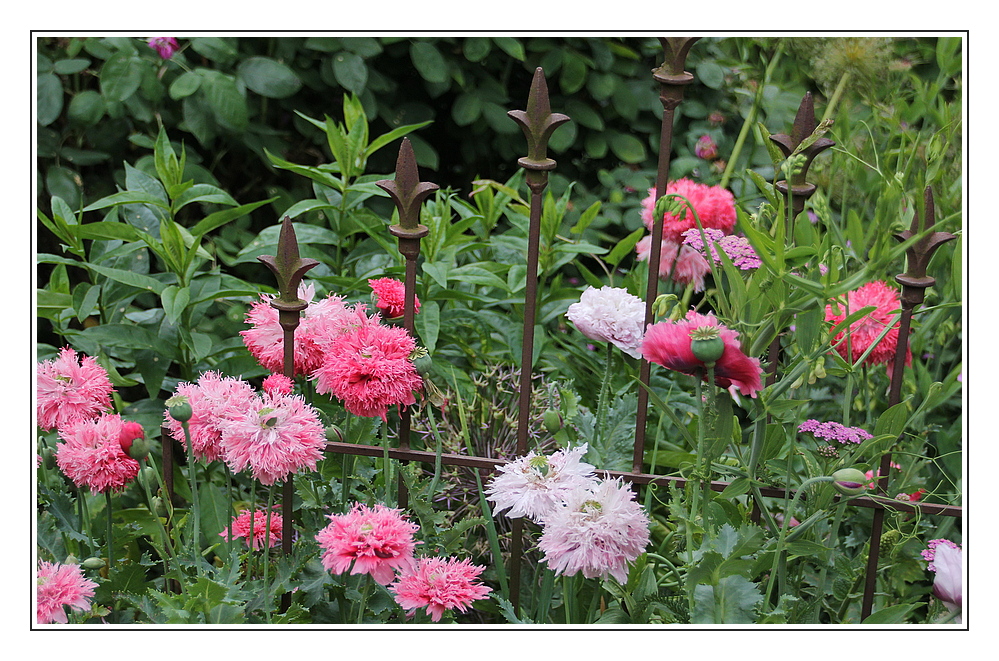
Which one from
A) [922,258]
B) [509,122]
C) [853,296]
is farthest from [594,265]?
[922,258]

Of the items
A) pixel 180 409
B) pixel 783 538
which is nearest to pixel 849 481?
pixel 783 538

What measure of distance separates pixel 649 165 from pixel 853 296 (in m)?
1.56

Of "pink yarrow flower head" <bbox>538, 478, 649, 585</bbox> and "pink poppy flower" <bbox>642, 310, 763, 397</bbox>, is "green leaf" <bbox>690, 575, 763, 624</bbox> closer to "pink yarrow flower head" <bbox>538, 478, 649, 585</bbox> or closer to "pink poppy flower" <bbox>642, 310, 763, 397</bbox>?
"pink yarrow flower head" <bbox>538, 478, 649, 585</bbox>

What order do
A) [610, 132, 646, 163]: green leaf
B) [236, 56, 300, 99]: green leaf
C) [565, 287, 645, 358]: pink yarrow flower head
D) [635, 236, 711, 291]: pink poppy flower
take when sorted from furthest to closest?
[610, 132, 646, 163]: green leaf, [236, 56, 300, 99]: green leaf, [635, 236, 711, 291]: pink poppy flower, [565, 287, 645, 358]: pink yarrow flower head

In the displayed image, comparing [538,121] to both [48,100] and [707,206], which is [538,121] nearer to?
[707,206]

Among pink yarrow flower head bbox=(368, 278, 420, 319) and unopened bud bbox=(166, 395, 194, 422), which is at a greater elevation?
pink yarrow flower head bbox=(368, 278, 420, 319)

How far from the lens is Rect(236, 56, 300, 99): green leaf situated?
189cm

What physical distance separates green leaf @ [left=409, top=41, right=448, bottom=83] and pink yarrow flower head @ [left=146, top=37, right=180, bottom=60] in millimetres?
548

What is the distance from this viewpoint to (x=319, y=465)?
112cm

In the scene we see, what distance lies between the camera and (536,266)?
3.32 ft

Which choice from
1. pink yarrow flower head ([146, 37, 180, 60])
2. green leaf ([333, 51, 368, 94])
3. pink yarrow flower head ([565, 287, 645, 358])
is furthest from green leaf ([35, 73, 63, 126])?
pink yarrow flower head ([565, 287, 645, 358])

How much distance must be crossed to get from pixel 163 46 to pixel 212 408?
1.30 metres

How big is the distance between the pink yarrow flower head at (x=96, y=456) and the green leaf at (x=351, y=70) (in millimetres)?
1172

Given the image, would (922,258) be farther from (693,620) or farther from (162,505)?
(162,505)
